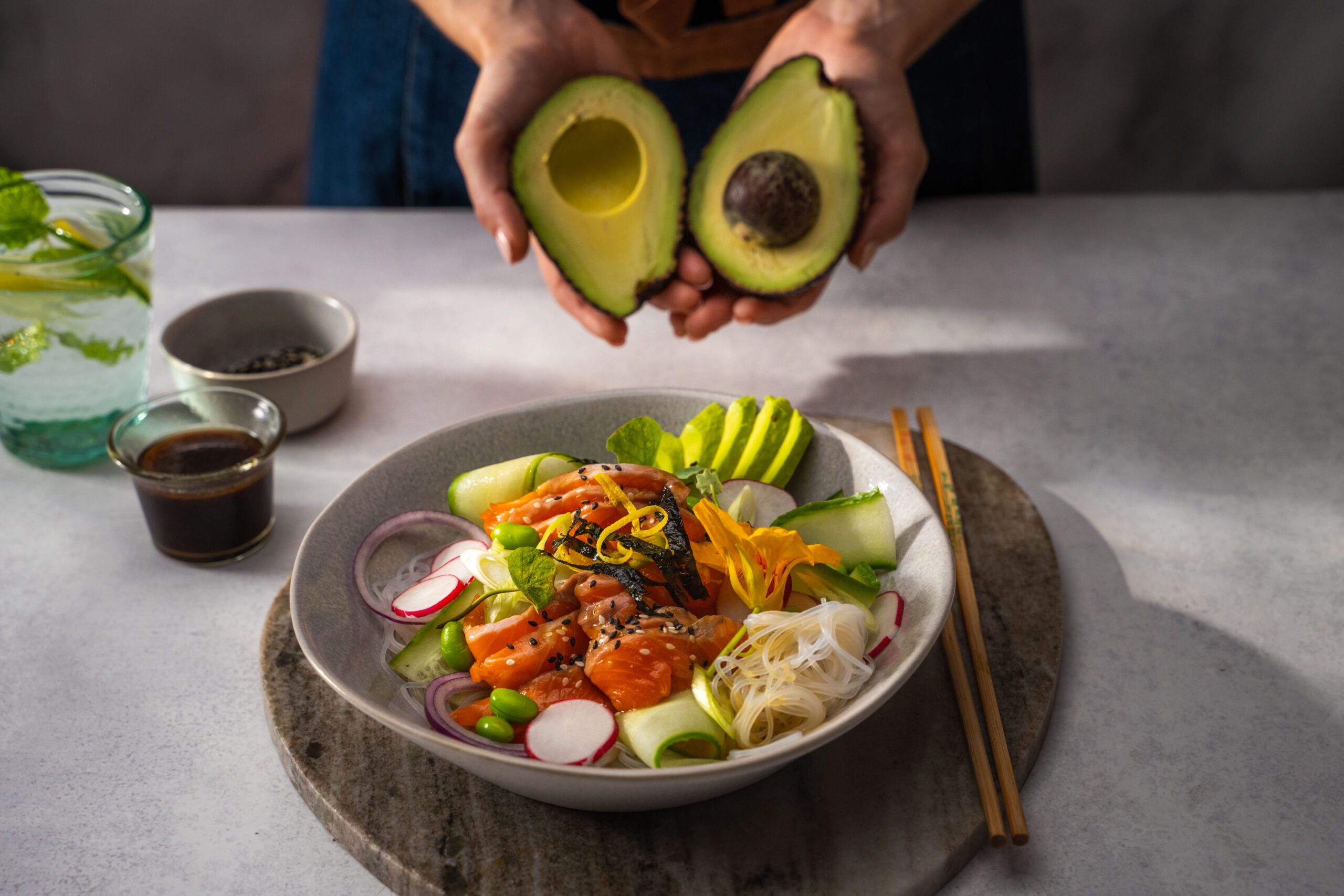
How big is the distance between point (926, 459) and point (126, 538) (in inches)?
51.9

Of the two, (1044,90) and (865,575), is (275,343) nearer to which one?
(865,575)

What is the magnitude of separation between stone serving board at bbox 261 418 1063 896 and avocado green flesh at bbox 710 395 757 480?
39 cm

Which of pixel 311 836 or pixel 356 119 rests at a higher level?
pixel 356 119

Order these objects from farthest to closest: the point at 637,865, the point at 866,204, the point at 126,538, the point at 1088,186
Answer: the point at 1088,186, the point at 866,204, the point at 126,538, the point at 637,865

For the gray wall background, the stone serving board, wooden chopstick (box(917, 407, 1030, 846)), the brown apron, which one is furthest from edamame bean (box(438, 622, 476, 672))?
the gray wall background

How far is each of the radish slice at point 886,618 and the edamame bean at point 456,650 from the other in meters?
0.47

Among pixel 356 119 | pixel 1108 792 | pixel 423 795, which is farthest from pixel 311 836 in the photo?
pixel 356 119

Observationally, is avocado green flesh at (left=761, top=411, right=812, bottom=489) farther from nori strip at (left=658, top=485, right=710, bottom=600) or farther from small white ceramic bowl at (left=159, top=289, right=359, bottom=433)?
small white ceramic bowl at (left=159, top=289, right=359, bottom=433)

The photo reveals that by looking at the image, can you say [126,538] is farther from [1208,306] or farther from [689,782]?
[1208,306]

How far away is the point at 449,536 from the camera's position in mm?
1488

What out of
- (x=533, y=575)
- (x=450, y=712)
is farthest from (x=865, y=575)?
(x=450, y=712)

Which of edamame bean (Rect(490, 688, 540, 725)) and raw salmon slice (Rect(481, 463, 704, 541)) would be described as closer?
edamame bean (Rect(490, 688, 540, 725))

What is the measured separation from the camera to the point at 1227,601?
5.04 ft

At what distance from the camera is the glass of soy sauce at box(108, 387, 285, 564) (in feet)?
5.06
